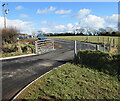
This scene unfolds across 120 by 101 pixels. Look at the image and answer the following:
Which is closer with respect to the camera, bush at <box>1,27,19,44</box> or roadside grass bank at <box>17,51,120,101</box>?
roadside grass bank at <box>17,51,120,101</box>

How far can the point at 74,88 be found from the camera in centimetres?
464

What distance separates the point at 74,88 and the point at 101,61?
144 inches

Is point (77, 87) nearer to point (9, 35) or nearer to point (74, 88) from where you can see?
point (74, 88)

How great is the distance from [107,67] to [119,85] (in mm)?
1894

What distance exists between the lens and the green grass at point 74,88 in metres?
4.09

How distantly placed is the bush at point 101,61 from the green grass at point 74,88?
80cm

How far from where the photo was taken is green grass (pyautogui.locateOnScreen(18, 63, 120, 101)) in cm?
409

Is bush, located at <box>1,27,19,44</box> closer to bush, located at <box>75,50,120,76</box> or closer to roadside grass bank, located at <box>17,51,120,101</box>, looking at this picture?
bush, located at <box>75,50,120,76</box>

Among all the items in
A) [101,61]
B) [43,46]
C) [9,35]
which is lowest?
[101,61]

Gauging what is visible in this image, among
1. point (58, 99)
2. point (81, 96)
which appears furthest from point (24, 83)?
point (81, 96)

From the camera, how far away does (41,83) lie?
16.7 ft

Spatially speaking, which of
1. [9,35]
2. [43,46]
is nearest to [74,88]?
[43,46]

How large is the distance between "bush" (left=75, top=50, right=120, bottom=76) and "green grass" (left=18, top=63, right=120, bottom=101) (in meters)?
0.80

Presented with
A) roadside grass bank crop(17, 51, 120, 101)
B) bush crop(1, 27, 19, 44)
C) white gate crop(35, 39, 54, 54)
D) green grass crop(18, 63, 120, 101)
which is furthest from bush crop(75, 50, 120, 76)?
bush crop(1, 27, 19, 44)
